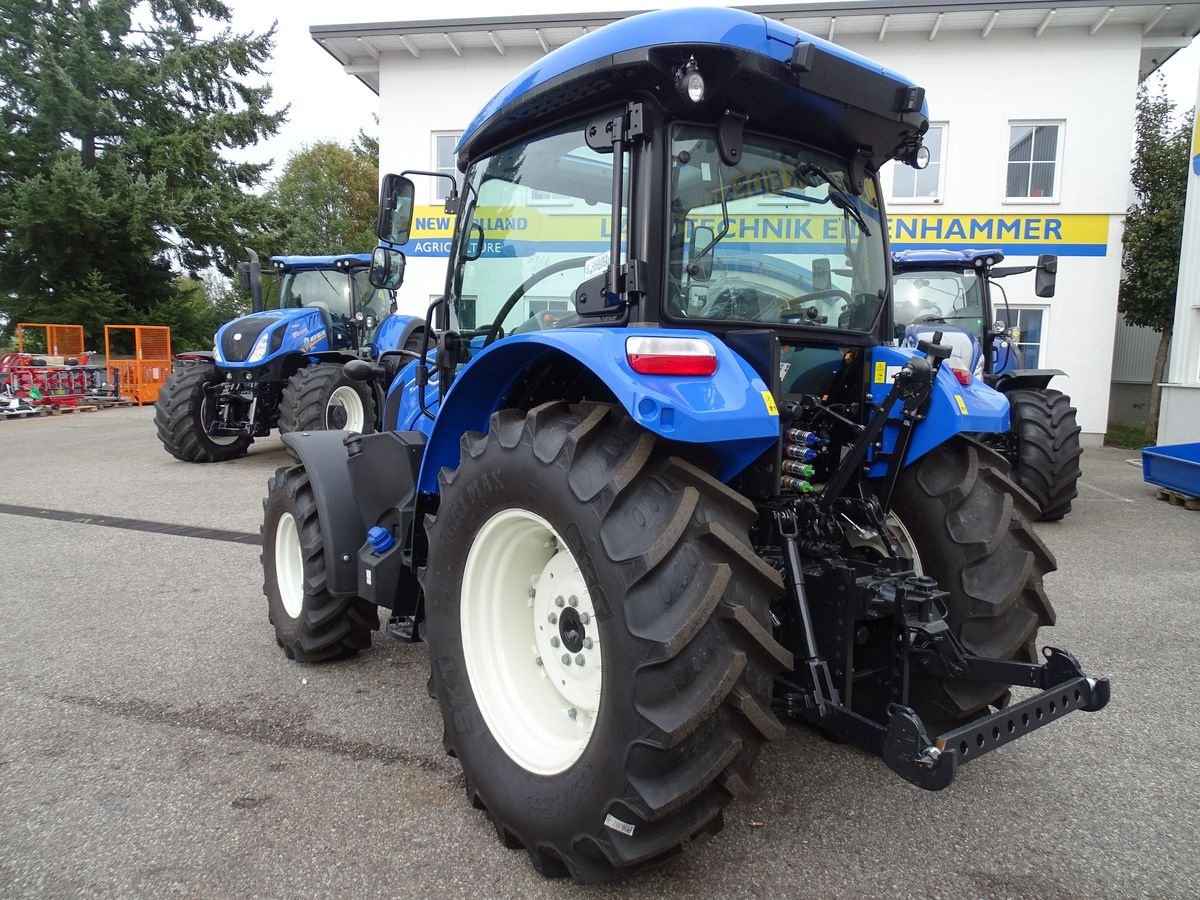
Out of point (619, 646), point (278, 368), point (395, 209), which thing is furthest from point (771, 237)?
point (278, 368)

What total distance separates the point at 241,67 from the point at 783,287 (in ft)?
83.3

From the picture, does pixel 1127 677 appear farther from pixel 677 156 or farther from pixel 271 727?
pixel 271 727

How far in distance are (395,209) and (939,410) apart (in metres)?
2.17

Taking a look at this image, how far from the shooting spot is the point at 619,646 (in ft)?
6.27

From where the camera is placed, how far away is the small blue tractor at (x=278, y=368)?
965 centimetres

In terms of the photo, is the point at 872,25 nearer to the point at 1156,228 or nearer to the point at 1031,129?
the point at 1031,129

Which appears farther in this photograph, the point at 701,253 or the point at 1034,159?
the point at 1034,159

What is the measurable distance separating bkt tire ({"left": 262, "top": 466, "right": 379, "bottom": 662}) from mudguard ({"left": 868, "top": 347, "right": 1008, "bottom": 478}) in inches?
94.5

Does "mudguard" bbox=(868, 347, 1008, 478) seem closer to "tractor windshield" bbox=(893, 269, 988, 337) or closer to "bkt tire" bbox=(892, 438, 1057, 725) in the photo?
"bkt tire" bbox=(892, 438, 1057, 725)

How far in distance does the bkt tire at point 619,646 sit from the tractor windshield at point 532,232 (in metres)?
0.57

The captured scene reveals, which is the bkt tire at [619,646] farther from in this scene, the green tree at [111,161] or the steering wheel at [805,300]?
the green tree at [111,161]

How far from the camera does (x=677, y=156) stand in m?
2.29

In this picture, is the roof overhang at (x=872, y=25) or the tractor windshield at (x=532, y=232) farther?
the roof overhang at (x=872, y=25)

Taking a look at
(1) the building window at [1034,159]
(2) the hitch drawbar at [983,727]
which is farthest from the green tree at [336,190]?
(2) the hitch drawbar at [983,727]
